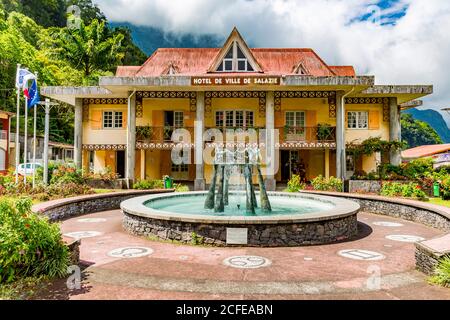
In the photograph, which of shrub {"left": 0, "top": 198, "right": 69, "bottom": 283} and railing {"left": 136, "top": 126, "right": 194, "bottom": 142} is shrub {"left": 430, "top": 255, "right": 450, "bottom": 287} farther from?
railing {"left": 136, "top": 126, "right": 194, "bottom": 142}

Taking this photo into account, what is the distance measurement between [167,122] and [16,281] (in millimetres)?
18321

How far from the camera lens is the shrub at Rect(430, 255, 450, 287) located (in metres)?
4.90

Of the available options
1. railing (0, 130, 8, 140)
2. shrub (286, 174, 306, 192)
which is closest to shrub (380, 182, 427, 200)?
shrub (286, 174, 306, 192)

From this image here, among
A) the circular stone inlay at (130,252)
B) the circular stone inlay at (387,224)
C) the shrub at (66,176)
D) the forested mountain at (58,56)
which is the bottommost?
the circular stone inlay at (387,224)

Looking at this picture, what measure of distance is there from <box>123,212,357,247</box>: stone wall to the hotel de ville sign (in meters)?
10.7

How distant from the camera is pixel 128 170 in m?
18.9

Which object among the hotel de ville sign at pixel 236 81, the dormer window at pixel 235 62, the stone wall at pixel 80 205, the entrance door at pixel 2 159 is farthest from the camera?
the entrance door at pixel 2 159

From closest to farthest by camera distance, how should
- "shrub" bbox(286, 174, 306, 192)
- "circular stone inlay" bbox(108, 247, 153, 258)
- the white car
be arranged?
"circular stone inlay" bbox(108, 247, 153, 258) → "shrub" bbox(286, 174, 306, 192) → the white car

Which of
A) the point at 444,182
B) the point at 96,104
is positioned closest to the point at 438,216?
the point at 444,182

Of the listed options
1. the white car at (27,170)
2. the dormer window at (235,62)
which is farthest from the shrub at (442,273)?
the white car at (27,170)

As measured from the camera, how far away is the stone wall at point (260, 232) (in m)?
7.44

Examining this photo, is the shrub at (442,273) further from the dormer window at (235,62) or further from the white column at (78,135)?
the white column at (78,135)

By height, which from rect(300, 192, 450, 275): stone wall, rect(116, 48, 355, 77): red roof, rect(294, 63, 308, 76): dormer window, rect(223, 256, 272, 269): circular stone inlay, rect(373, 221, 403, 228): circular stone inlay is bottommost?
rect(373, 221, 403, 228): circular stone inlay

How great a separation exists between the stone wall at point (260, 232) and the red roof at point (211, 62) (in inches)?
601
